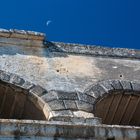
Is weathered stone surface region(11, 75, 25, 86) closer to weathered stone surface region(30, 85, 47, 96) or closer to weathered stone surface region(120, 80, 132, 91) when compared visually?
weathered stone surface region(30, 85, 47, 96)

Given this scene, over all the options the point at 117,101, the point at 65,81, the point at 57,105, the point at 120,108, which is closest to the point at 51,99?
the point at 57,105

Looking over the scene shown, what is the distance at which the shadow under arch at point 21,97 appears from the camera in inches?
373

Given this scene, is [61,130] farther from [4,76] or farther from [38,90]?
[4,76]

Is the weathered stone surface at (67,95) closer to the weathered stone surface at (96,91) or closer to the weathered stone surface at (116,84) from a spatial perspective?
the weathered stone surface at (96,91)

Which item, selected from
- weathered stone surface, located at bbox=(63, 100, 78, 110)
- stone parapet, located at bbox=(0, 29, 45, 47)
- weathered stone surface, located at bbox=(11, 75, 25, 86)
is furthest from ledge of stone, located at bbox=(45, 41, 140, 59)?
weathered stone surface, located at bbox=(63, 100, 78, 110)

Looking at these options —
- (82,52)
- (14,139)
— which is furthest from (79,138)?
(82,52)

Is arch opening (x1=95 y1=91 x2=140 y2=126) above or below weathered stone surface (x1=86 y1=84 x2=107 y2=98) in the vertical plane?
below

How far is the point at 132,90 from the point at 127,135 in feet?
13.5

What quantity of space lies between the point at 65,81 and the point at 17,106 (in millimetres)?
1200

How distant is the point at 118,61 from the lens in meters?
11.2

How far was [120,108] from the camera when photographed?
10.7 metres

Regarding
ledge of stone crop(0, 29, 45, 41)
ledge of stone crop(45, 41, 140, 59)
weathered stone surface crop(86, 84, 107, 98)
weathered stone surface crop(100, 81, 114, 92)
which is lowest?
weathered stone surface crop(86, 84, 107, 98)

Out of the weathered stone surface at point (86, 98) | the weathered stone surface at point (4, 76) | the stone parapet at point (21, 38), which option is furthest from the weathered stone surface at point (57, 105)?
the stone parapet at point (21, 38)

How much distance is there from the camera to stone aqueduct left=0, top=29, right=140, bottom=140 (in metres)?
9.35
